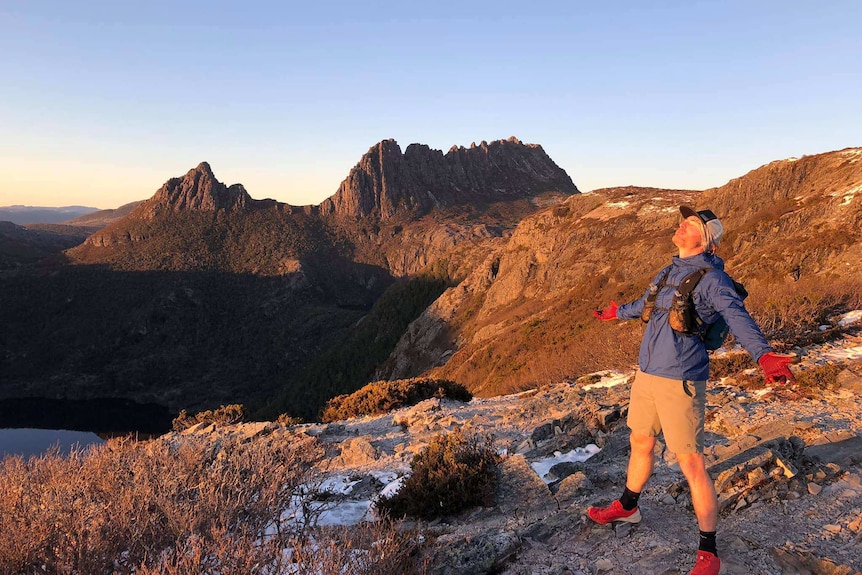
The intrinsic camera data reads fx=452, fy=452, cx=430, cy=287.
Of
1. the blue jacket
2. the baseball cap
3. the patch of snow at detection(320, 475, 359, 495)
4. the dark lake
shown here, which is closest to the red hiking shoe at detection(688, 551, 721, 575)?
the blue jacket

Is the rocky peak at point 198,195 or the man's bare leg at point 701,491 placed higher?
the rocky peak at point 198,195

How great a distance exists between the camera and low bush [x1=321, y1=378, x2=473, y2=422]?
42.8ft

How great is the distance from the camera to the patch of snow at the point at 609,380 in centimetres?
1097

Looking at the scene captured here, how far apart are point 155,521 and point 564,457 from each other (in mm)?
5054

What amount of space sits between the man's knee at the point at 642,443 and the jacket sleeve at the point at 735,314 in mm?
1114

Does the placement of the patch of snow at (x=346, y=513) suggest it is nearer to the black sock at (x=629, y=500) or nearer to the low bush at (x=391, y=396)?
the black sock at (x=629, y=500)

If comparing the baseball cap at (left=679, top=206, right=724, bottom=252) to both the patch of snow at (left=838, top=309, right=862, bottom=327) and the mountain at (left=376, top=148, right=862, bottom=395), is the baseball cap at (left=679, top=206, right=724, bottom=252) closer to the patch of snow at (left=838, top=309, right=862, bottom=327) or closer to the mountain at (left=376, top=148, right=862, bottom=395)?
the mountain at (left=376, top=148, right=862, bottom=395)

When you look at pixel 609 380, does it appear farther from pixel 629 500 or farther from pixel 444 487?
pixel 629 500

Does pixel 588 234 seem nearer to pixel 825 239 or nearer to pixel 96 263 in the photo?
pixel 825 239

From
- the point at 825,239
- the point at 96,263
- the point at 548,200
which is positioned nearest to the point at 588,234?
the point at 825,239

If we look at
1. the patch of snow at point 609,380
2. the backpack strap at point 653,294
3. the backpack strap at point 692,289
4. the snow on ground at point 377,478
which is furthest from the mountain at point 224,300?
the backpack strap at point 692,289

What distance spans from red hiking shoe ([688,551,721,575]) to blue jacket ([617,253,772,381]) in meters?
1.17

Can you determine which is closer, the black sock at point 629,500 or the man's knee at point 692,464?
the man's knee at point 692,464

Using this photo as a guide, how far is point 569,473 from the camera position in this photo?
5613 mm
